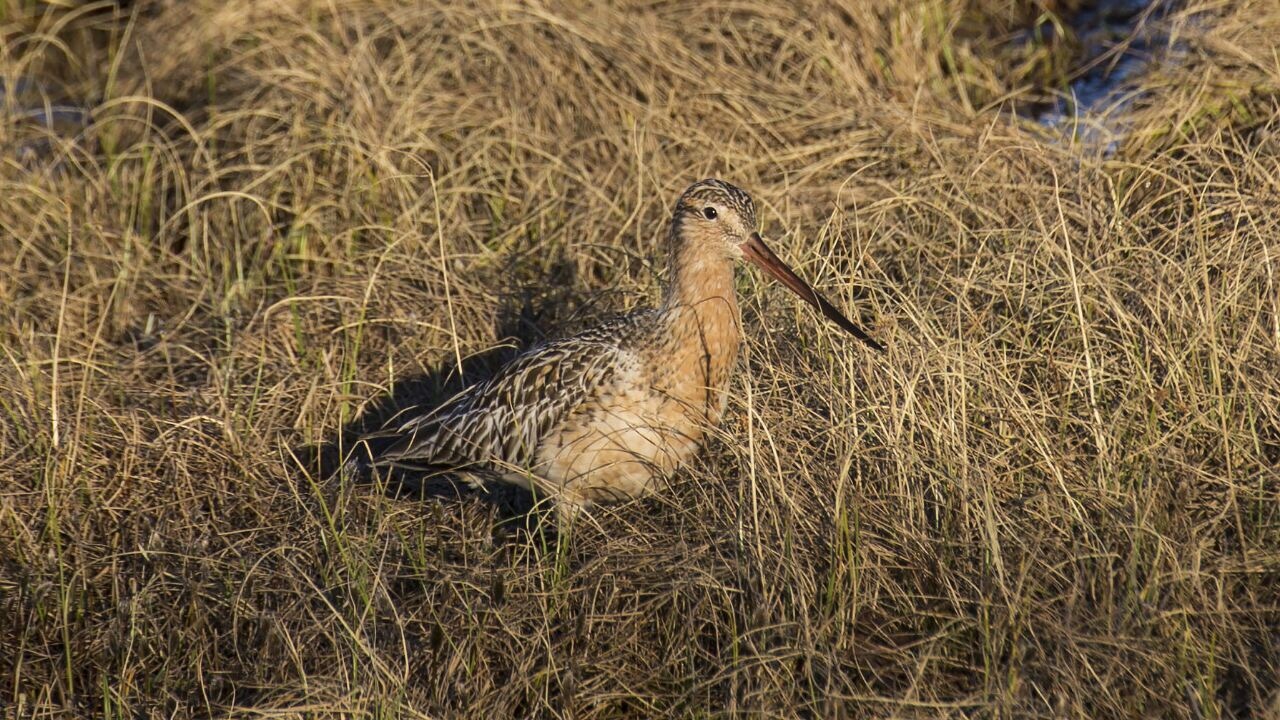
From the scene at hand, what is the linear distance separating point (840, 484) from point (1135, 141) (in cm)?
289

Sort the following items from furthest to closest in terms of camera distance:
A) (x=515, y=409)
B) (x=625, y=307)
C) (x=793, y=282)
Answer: (x=625, y=307)
(x=515, y=409)
(x=793, y=282)

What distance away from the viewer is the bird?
4727 mm

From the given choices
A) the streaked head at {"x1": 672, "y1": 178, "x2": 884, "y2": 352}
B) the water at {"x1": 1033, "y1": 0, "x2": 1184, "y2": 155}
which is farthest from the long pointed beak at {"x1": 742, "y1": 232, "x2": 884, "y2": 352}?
the water at {"x1": 1033, "y1": 0, "x2": 1184, "y2": 155}

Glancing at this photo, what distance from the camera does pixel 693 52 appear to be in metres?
7.00

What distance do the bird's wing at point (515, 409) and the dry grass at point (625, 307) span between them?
0.19 metres

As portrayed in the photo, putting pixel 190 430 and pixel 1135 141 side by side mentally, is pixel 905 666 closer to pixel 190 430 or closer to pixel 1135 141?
pixel 190 430

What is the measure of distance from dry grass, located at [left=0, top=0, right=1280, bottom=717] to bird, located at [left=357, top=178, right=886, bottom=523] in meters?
0.14

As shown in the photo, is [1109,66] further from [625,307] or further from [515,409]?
[515,409]

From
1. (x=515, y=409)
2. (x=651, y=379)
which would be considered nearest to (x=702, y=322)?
(x=651, y=379)

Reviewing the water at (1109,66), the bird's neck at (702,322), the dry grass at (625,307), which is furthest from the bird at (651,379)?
the water at (1109,66)

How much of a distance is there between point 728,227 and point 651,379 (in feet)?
1.81

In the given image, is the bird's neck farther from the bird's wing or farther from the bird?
the bird's wing

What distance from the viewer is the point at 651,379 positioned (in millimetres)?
4766

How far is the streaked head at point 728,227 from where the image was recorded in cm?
479
